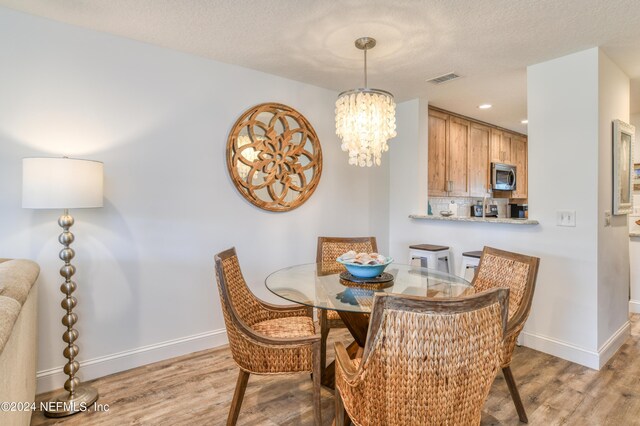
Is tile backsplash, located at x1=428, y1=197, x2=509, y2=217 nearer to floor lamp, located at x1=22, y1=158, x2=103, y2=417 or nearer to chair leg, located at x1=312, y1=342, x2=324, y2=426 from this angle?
chair leg, located at x1=312, y1=342, x2=324, y2=426

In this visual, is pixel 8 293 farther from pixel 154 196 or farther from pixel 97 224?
pixel 154 196

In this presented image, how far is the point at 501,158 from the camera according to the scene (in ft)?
17.2

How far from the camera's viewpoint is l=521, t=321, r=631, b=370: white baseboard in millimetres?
2532

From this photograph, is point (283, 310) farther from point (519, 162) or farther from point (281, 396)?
point (519, 162)

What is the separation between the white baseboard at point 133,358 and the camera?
219 cm

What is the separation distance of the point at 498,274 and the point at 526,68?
191cm

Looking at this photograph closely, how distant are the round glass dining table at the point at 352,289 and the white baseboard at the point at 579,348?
131 centimetres

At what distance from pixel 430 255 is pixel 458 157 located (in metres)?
1.76

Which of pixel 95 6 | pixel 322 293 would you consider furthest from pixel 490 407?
pixel 95 6

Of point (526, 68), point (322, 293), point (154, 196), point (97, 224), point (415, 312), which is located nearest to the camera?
point (415, 312)

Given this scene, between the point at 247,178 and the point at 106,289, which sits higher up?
the point at 247,178

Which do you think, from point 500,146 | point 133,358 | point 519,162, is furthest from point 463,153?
point 133,358

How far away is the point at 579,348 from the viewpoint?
2.60 meters

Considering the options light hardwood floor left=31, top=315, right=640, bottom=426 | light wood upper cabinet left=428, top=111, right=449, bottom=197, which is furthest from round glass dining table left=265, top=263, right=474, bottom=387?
light wood upper cabinet left=428, top=111, right=449, bottom=197
